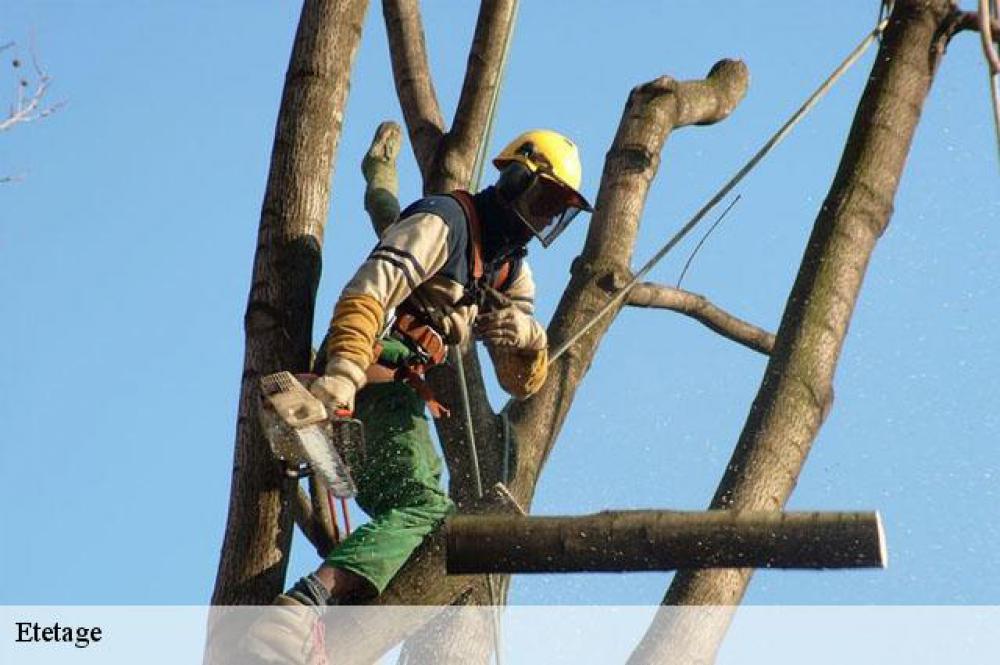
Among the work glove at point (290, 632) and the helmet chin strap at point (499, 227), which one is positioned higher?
the helmet chin strap at point (499, 227)

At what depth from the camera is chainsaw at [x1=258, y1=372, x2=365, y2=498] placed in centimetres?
406

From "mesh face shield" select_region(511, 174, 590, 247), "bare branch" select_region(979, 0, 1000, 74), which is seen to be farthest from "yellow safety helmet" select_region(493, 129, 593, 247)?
"bare branch" select_region(979, 0, 1000, 74)

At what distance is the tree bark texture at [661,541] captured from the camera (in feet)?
11.9

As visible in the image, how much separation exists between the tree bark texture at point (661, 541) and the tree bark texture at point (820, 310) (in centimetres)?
83

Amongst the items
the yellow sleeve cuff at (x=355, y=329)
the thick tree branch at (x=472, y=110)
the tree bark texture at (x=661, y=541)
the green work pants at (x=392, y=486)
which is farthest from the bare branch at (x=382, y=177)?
the tree bark texture at (x=661, y=541)

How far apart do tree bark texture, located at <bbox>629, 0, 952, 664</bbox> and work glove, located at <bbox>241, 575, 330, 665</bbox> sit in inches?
34.4

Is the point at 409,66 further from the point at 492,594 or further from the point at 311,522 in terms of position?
the point at 492,594

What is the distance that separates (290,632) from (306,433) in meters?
0.45

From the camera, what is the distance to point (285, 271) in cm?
445

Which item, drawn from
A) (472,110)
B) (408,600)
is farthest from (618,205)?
(408,600)

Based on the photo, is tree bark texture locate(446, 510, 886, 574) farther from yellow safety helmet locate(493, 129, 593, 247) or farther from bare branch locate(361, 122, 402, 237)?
bare branch locate(361, 122, 402, 237)

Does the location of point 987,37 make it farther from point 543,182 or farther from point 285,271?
point 285,271

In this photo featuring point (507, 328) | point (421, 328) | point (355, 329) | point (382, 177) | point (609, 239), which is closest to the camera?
point (355, 329)

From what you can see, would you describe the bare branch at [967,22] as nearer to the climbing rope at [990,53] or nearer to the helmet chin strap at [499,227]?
the climbing rope at [990,53]
